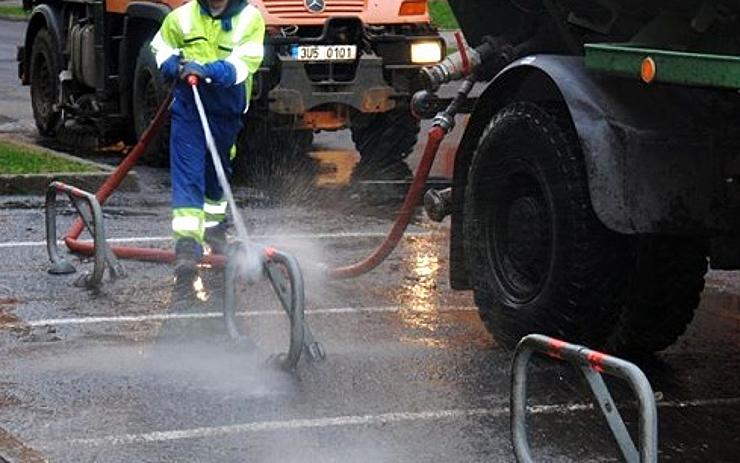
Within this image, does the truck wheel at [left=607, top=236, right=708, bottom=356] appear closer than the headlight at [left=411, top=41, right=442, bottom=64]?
Yes

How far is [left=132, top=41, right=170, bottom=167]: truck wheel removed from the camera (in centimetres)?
1236

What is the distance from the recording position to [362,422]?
5.72 metres

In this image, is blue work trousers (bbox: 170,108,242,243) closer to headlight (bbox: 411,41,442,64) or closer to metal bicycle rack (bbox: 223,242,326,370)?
metal bicycle rack (bbox: 223,242,326,370)

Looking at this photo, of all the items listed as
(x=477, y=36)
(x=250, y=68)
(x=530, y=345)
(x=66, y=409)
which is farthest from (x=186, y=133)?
(x=530, y=345)

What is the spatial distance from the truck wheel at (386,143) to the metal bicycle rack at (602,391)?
798 cm

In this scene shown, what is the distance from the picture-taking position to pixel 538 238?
6.31 meters

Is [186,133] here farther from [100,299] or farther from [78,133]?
[78,133]

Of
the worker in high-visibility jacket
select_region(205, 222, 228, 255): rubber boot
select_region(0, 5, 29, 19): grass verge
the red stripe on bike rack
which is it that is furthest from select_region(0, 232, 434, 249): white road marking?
select_region(0, 5, 29, 19): grass verge

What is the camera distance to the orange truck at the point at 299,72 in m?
11.5

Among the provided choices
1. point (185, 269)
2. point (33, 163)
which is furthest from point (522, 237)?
point (33, 163)

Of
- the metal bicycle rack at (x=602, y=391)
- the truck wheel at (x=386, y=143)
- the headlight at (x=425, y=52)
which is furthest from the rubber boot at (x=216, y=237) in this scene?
the truck wheel at (x=386, y=143)

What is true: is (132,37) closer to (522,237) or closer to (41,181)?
(41,181)

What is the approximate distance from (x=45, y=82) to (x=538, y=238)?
9.63 m

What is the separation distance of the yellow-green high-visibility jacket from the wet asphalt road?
41.1 inches
